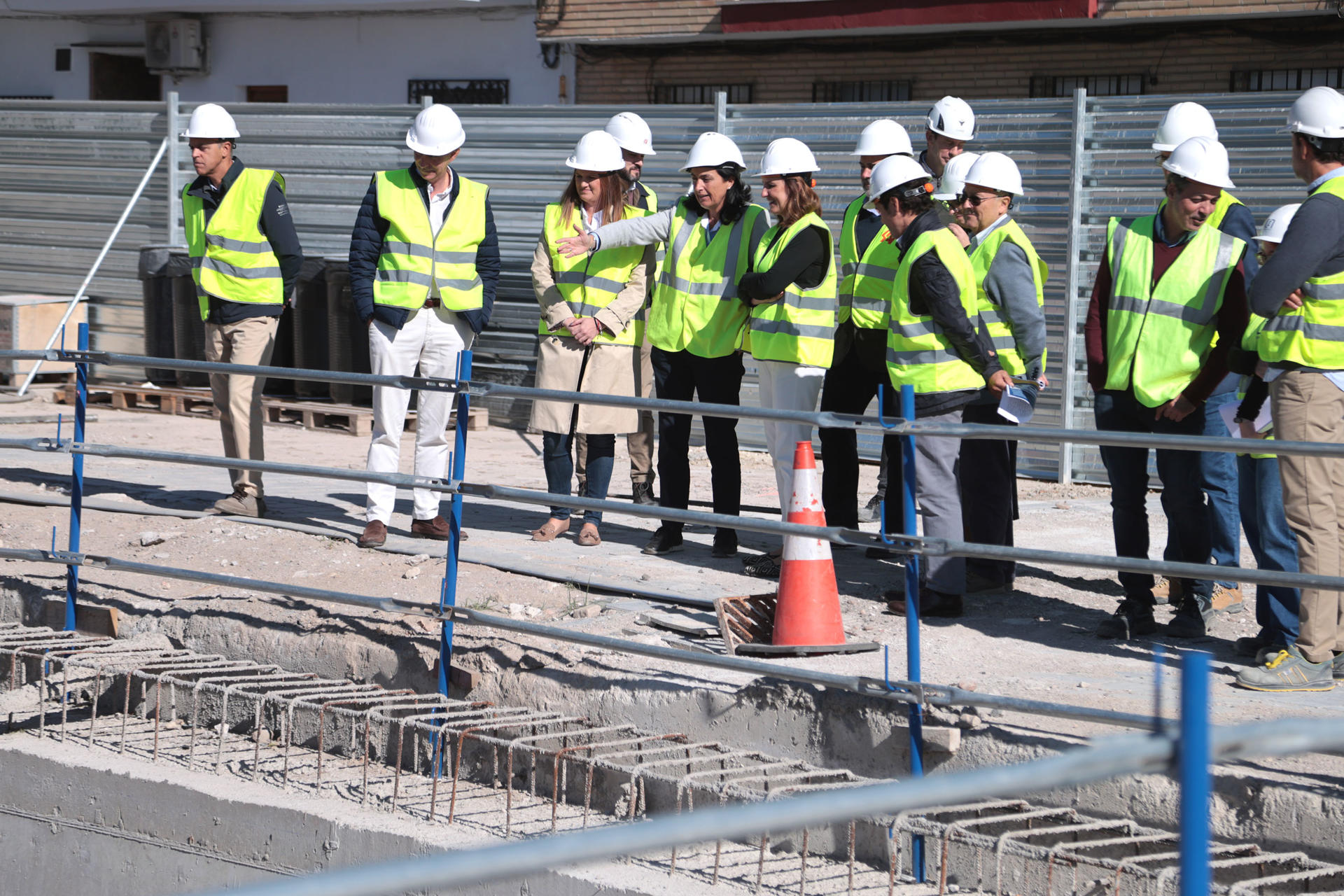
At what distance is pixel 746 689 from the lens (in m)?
4.99

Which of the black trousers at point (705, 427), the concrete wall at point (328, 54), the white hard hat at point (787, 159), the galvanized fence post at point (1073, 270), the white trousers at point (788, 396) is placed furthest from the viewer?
the concrete wall at point (328, 54)

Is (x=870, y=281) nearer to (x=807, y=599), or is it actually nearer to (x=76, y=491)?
(x=807, y=599)

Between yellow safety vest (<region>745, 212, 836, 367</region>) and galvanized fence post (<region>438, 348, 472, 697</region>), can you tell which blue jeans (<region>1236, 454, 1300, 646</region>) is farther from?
galvanized fence post (<region>438, 348, 472, 697</region>)

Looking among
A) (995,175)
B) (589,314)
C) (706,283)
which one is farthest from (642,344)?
(995,175)

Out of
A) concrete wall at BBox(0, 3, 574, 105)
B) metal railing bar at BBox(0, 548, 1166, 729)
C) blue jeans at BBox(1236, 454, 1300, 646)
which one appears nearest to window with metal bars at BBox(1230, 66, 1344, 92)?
concrete wall at BBox(0, 3, 574, 105)

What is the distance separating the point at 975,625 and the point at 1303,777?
1.91m

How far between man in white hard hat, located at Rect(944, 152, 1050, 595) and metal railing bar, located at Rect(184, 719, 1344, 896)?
412cm

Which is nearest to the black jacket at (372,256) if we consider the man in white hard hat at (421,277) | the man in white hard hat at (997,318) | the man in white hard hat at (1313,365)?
the man in white hard hat at (421,277)

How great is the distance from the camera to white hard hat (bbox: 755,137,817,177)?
672cm

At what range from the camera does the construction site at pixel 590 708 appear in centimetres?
399

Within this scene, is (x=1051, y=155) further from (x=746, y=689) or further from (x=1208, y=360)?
(x=746, y=689)

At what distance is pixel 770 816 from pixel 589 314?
231 inches

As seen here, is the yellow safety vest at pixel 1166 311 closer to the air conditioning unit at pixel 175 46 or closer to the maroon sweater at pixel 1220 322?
the maroon sweater at pixel 1220 322

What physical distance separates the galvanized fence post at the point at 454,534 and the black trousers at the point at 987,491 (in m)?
2.17
